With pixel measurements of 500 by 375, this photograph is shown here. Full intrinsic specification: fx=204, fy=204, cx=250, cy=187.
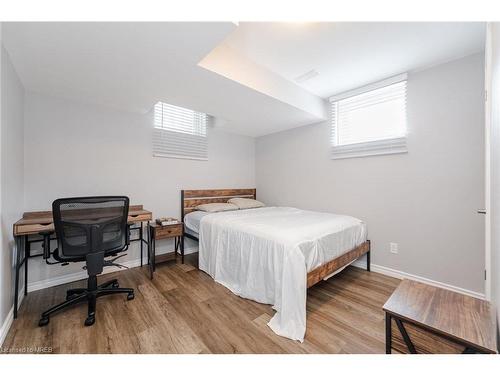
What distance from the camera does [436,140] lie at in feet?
7.23

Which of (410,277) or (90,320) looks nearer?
(90,320)

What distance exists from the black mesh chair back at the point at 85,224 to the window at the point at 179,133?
1352mm

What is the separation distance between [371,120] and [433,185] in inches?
41.6

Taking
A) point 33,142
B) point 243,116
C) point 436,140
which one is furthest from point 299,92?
point 33,142

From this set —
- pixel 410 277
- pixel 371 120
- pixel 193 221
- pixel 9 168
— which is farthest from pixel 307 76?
pixel 9 168

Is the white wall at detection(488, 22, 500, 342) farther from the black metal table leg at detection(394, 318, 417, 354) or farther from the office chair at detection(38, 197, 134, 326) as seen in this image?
the office chair at detection(38, 197, 134, 326)

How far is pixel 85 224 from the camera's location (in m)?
1.69

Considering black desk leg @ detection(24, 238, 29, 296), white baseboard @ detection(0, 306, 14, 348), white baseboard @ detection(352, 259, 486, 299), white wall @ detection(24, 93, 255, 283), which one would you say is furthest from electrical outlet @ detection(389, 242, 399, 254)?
black desk leg @ detection(24, 238, 29, 296)

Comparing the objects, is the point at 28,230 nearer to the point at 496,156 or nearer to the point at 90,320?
the point at 90,320

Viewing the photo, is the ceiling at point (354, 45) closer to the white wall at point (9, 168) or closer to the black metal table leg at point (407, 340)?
the white wall at point (9, 168)

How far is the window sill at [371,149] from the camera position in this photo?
2.45m

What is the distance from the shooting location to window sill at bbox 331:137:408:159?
2.45m
